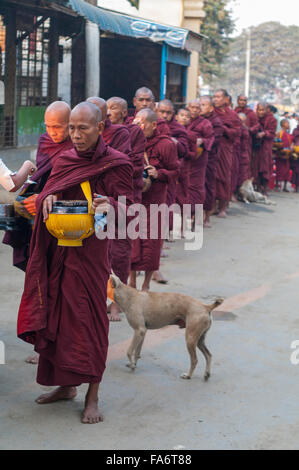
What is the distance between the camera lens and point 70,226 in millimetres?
3855

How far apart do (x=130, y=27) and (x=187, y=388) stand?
10.8 metres

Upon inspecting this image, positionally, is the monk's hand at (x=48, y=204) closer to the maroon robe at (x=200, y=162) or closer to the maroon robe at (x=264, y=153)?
the maroon robe at (x=200, y=162)

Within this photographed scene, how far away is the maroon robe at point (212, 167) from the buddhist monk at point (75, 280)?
23.7 ft

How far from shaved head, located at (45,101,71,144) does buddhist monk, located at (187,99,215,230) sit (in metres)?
5.59

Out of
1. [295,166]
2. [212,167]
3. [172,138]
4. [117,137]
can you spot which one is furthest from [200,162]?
[295,166]

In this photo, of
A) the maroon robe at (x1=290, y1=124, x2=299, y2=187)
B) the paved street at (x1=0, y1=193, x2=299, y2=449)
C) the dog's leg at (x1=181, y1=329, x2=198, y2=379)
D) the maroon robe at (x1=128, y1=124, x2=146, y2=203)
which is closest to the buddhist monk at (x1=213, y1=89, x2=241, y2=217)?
the paved street at (x1=0, y1=193, x2=299, y2=449)

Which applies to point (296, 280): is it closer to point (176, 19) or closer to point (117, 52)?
point (117, 52)

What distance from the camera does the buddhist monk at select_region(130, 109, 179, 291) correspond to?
6926mm

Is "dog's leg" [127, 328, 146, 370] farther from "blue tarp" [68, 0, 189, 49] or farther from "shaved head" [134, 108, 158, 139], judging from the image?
"blue tarp" [68, 0, 189, 49]

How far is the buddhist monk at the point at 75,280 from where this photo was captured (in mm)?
4020

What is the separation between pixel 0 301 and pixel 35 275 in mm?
2504

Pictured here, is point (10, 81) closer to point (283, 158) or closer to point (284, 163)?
point (283, 158)

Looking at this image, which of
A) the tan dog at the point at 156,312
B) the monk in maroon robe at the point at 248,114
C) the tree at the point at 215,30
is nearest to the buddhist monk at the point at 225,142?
the monk in maroon robe at the point at 248,114

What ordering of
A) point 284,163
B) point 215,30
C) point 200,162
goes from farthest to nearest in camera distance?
1. point 215,30
2. point 284,163
3. point 200,162
